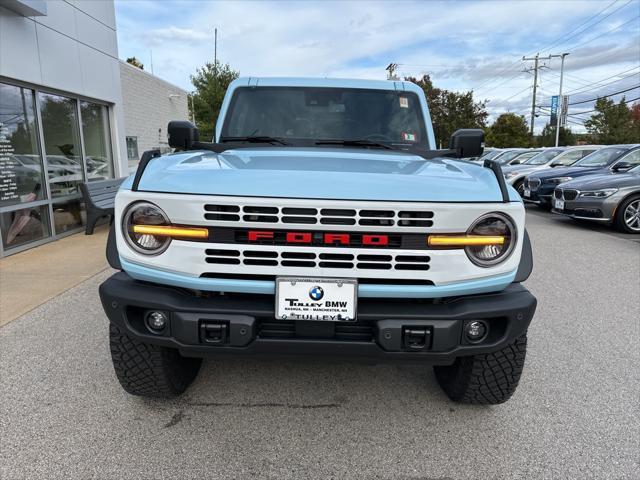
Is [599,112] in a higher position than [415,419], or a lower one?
higher

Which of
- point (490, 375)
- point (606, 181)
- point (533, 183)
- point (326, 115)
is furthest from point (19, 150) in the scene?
point (533, 183)

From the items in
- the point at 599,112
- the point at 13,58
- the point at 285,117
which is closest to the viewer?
the point at 285,117

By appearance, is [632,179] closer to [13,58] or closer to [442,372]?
[442,372]

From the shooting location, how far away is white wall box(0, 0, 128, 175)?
21.4 ft

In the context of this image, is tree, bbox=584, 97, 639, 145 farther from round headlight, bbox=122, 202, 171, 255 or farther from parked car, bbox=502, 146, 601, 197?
round headlight, bbox=122, 202, 171, 255

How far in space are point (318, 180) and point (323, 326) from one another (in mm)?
657

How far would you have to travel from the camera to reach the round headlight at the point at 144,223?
2.07m

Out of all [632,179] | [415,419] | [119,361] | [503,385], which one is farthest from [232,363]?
[632,179]

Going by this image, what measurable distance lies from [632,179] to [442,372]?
779 centimetres

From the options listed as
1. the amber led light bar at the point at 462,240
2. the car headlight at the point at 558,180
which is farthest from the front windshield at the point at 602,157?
the amber led light bar at the point at 462,240

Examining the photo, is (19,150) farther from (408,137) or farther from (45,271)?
(408,137)

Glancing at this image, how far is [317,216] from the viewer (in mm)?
1976

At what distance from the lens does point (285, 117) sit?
345 cm

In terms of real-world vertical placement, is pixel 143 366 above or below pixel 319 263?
below
